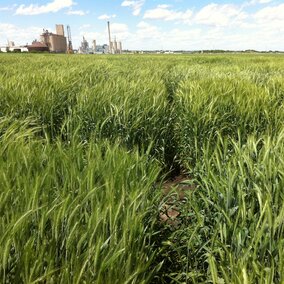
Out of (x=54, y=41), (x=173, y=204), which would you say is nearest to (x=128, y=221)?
(x=173, y=204)

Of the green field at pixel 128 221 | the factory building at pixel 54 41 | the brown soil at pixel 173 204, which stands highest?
the factory building at pixel 54 41

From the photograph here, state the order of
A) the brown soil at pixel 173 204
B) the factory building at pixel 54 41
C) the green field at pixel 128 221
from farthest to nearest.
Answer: the factory building at pixel 54 41 → the brown soil at pixel 173 204 → the green field at pixel 128 221

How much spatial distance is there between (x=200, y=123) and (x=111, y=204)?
2.26 metres

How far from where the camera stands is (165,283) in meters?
1.81

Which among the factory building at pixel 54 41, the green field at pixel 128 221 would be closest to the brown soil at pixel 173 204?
the green field at pixel 128 221

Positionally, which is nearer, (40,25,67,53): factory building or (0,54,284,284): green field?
(0,54,284,284): green field

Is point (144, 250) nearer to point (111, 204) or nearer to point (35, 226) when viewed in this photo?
point (111, 204)

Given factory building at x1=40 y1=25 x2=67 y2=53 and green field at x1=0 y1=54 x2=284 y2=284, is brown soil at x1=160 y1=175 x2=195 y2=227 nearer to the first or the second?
green field at x1=0 y1=54 x2=284 y2=284

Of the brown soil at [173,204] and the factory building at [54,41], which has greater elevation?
the factory building at [54,41]

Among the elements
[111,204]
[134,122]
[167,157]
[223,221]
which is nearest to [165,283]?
[223,221]

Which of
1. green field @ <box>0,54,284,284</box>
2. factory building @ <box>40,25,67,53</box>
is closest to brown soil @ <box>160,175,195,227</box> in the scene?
green field @ <box>0,54,284,284</box>

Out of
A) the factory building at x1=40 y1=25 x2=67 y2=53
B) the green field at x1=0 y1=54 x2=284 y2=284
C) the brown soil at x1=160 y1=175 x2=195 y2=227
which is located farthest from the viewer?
the factory building at x1=40 y1=25 x2=67 y2=53

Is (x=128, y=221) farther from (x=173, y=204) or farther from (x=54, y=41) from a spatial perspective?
(x=54, y=41)

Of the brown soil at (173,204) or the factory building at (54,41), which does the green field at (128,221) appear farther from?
the factory building at (54,41)
